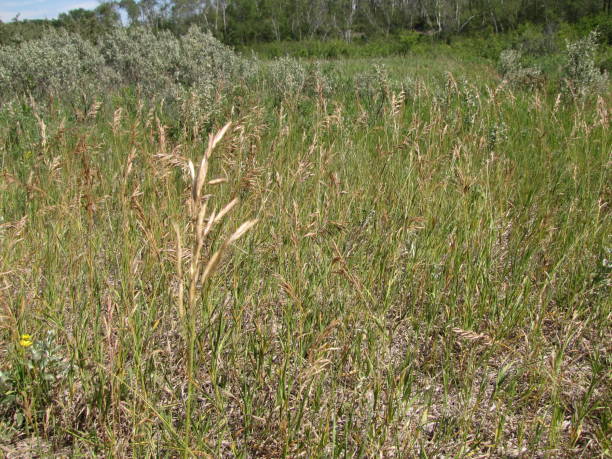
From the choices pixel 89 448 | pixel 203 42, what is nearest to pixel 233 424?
pixel 89 448

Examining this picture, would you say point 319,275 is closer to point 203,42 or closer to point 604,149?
point 604,149

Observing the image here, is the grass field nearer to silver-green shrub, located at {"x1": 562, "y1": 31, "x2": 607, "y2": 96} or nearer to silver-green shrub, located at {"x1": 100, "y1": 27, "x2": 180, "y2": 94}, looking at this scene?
silver-green shrub, located at {"x1": 562, "y1": 31, "x2": 607, "y2": 96}

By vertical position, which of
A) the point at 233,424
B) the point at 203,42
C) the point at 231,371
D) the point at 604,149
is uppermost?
the point at 203,42

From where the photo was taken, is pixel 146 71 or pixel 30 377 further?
pixel 146 71

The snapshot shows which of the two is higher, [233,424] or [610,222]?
[610,222]

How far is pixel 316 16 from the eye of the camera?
3966cm

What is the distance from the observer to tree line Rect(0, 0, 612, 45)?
109 feet

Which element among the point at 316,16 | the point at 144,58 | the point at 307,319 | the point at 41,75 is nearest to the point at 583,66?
Answer: the point at 307,319

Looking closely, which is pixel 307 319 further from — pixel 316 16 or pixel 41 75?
pixel 316 16

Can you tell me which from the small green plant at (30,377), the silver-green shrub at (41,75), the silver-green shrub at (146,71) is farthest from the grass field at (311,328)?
the silver-green shrub at (41,75)

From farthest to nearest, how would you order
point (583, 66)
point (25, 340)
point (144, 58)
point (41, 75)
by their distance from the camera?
point (144, 58) → point (41, 75) → point (583, 66) → point (25, 340)

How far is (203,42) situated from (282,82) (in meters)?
2.10

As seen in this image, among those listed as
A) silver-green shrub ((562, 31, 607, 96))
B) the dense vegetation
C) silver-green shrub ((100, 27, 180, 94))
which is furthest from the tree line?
the dense vegetation

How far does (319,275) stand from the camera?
2006 millimetres
